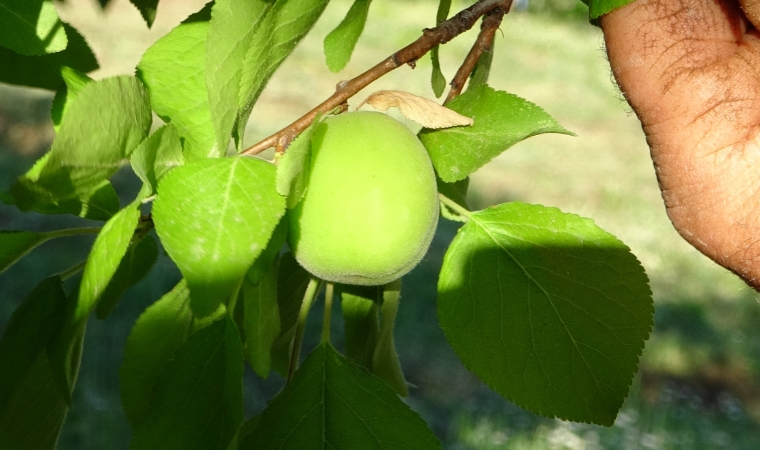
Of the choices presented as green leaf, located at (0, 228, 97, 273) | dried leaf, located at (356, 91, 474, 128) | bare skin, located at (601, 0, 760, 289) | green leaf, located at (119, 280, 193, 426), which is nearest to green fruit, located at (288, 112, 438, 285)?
dried leaf, located at (356, 91, 474, 128)

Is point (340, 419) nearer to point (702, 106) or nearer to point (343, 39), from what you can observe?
point (343, 39)

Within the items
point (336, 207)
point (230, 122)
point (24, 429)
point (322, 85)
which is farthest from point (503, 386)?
point (322, 85)

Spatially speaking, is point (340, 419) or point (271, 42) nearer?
point (271, 42)

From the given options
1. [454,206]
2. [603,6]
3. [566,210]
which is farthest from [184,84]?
[566,210]

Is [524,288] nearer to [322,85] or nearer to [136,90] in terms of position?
[136,90]

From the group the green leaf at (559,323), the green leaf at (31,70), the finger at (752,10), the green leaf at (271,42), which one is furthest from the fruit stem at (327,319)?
the finger at (752,10)

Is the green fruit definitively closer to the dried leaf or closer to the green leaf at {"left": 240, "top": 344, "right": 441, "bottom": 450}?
the dried leaf
